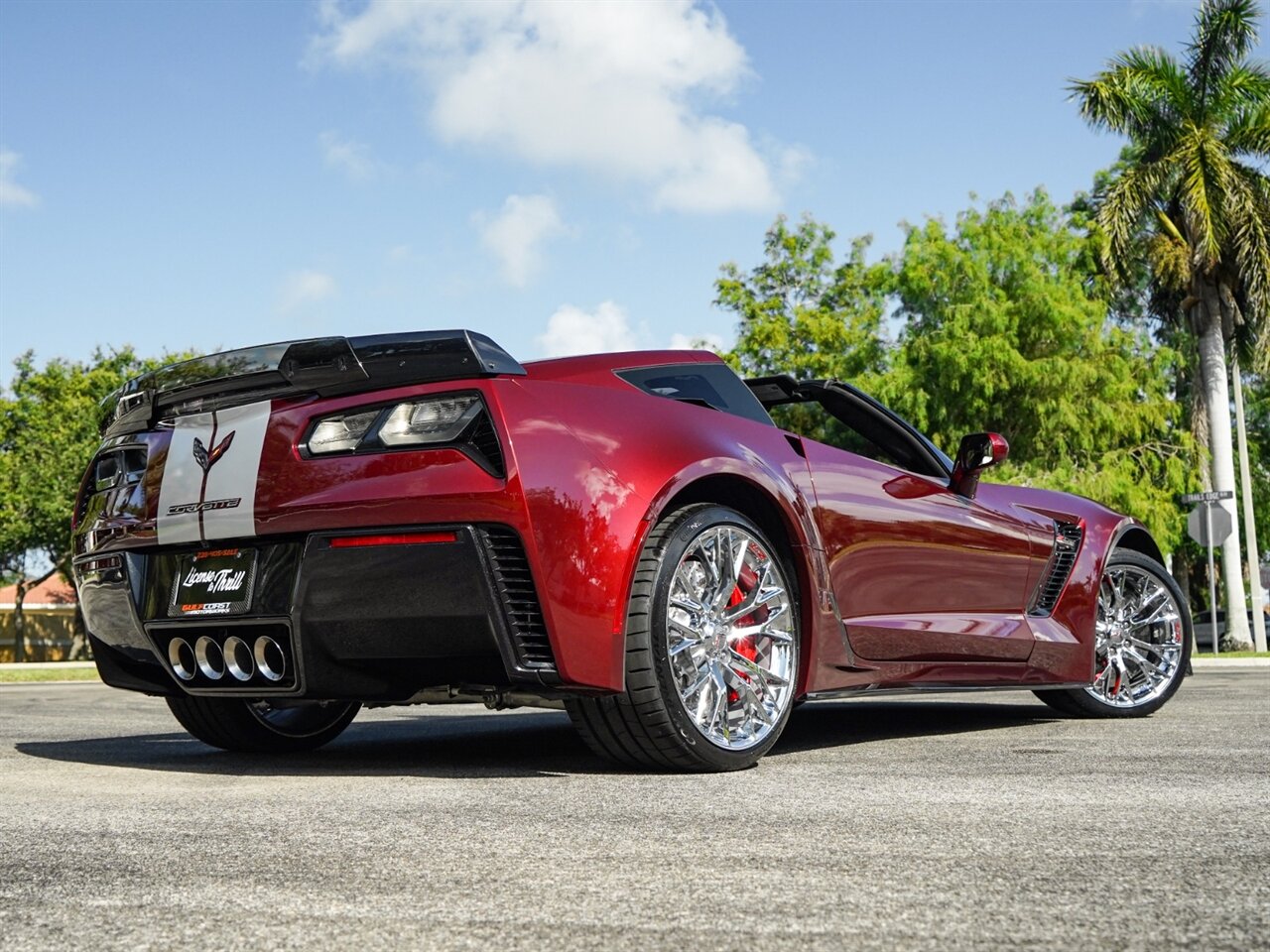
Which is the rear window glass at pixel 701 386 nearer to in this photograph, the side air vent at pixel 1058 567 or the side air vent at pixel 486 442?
the side air vent at pixel 486 442

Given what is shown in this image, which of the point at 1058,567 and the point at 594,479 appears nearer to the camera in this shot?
the point at 594,479

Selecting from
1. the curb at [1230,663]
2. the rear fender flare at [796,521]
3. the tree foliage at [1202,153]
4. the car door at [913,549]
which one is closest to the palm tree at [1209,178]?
the tree foliage at [1202,153]

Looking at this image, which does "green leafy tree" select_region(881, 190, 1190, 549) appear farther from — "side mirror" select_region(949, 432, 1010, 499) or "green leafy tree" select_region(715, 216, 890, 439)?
"side mirror" select_region(949, 432, 1010, 499)

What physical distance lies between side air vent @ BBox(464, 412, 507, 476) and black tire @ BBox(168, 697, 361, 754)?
160cm

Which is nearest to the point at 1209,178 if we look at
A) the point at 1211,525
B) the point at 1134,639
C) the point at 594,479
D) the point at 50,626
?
the point at 1211,525

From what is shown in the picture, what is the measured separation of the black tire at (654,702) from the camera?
4180 mm

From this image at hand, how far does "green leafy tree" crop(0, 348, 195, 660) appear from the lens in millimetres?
42031

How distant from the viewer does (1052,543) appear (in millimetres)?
6281

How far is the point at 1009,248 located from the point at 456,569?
84.3 feet

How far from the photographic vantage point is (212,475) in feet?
14.6

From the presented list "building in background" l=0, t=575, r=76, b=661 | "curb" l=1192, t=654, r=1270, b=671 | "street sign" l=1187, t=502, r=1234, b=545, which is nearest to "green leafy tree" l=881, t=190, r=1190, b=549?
"street sign" l=1187, t=502, r=1234, b=545

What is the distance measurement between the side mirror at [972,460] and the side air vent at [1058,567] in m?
0.64

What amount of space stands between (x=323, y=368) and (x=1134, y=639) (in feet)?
14.1

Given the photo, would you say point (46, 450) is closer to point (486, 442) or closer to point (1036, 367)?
point (1036, 367)
